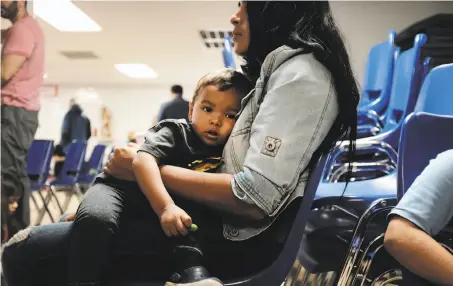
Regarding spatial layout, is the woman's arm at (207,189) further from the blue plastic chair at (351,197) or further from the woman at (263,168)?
the blue plastic chair at (351,197)

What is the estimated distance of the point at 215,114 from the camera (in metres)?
0.95

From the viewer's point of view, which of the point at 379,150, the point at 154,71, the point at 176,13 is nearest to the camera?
the point at 379,150

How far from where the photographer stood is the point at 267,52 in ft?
3.20

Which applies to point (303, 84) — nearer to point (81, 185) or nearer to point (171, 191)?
point (171, 191)

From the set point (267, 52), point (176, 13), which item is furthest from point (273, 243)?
point (176, 13)

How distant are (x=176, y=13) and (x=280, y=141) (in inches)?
239

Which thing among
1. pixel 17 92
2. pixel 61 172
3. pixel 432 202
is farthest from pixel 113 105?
pixel 432 202

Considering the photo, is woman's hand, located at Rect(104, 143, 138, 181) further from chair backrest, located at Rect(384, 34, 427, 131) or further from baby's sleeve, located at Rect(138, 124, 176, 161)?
chair backrest, located at Rect(384, 34, 427, 131)

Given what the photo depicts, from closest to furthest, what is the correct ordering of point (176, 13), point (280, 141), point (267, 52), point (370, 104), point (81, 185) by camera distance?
point (280, 141), point (267, 52), point (370, 104), point (81, 185), point (176, 13)

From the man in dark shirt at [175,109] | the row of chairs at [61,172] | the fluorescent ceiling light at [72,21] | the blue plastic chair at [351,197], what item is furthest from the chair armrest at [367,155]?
the fluorescent ceiling light at [72,21]

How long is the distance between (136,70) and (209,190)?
402 inches

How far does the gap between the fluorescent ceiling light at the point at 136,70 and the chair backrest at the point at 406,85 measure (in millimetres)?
8030

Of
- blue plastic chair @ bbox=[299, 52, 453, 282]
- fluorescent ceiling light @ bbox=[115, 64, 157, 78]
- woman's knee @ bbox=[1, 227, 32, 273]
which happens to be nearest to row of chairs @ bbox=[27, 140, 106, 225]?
blue plastic chair @ bbox=[299, 52, 453, 282]

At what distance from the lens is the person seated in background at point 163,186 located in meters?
0.78
